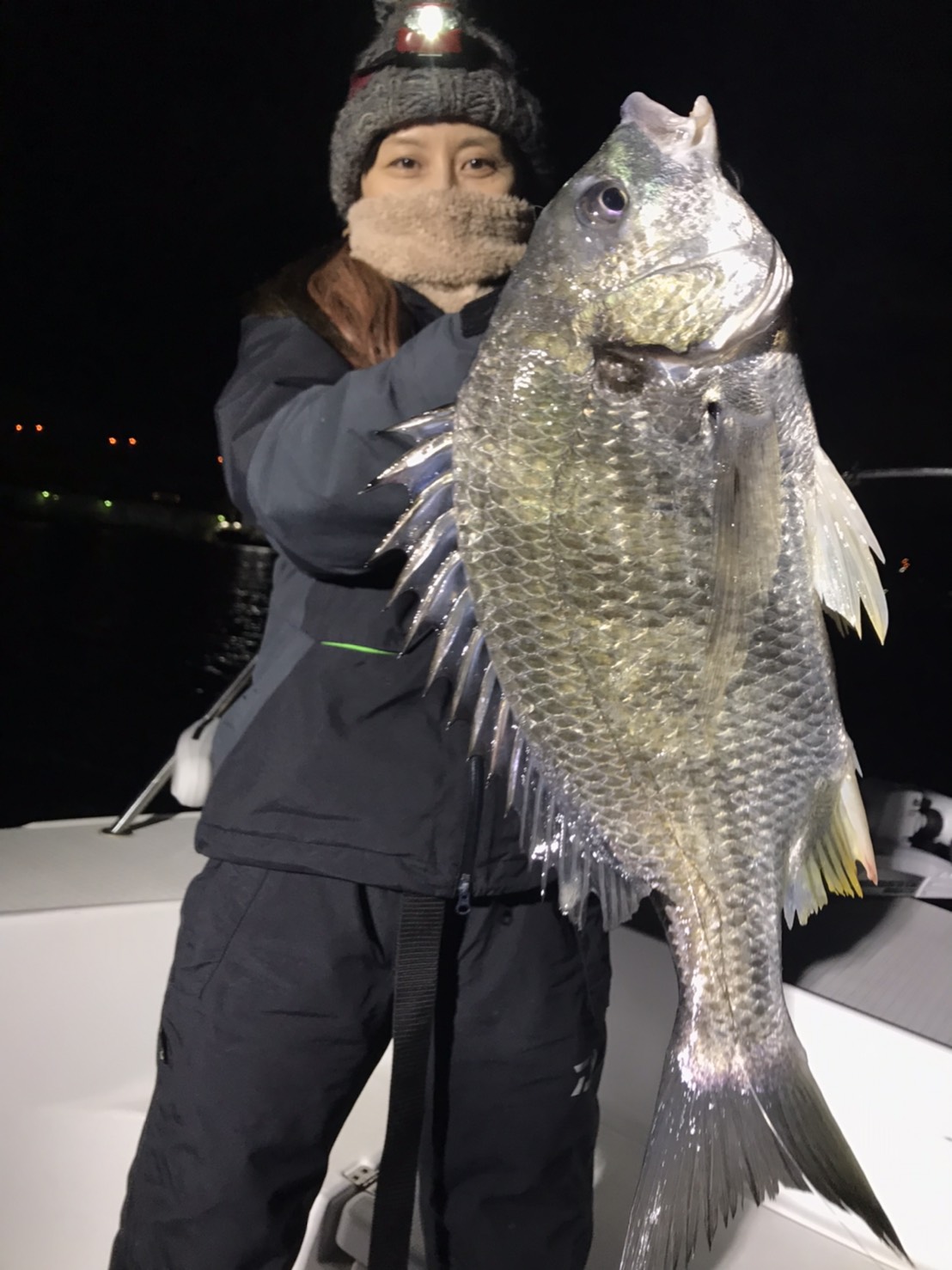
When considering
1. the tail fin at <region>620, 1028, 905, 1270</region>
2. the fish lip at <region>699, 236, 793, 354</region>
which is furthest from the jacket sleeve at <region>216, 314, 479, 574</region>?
the tail fin at <region>620, 1028, 905, 1270</region>

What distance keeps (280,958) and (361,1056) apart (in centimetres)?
23

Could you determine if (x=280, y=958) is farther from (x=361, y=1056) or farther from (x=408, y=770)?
(x=408, y=770)

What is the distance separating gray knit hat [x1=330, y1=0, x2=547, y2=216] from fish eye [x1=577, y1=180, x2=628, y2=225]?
2.15ft

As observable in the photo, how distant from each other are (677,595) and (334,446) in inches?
19.2

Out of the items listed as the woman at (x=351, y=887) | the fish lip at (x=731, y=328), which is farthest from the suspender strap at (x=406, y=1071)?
the fish lip at (x=731, y=328)

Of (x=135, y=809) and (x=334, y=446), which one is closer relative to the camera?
(x=334, y=446)

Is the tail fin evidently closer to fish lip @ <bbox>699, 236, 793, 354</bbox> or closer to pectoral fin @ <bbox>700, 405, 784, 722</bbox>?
pectoral fin @ <bbox>700, 405, 784, 722</bbox>

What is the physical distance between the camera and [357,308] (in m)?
1.53

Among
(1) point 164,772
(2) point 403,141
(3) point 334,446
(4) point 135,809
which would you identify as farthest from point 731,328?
(4) point 135,809

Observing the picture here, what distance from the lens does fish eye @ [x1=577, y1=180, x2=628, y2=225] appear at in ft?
3.89

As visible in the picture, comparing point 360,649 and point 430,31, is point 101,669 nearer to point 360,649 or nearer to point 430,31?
point 430,31

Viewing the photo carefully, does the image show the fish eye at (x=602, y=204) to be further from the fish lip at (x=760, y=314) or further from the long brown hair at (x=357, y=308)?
the long brown hair at (x=357, y=308)

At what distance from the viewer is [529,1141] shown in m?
1.55

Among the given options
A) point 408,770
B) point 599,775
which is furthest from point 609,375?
point 408,770
